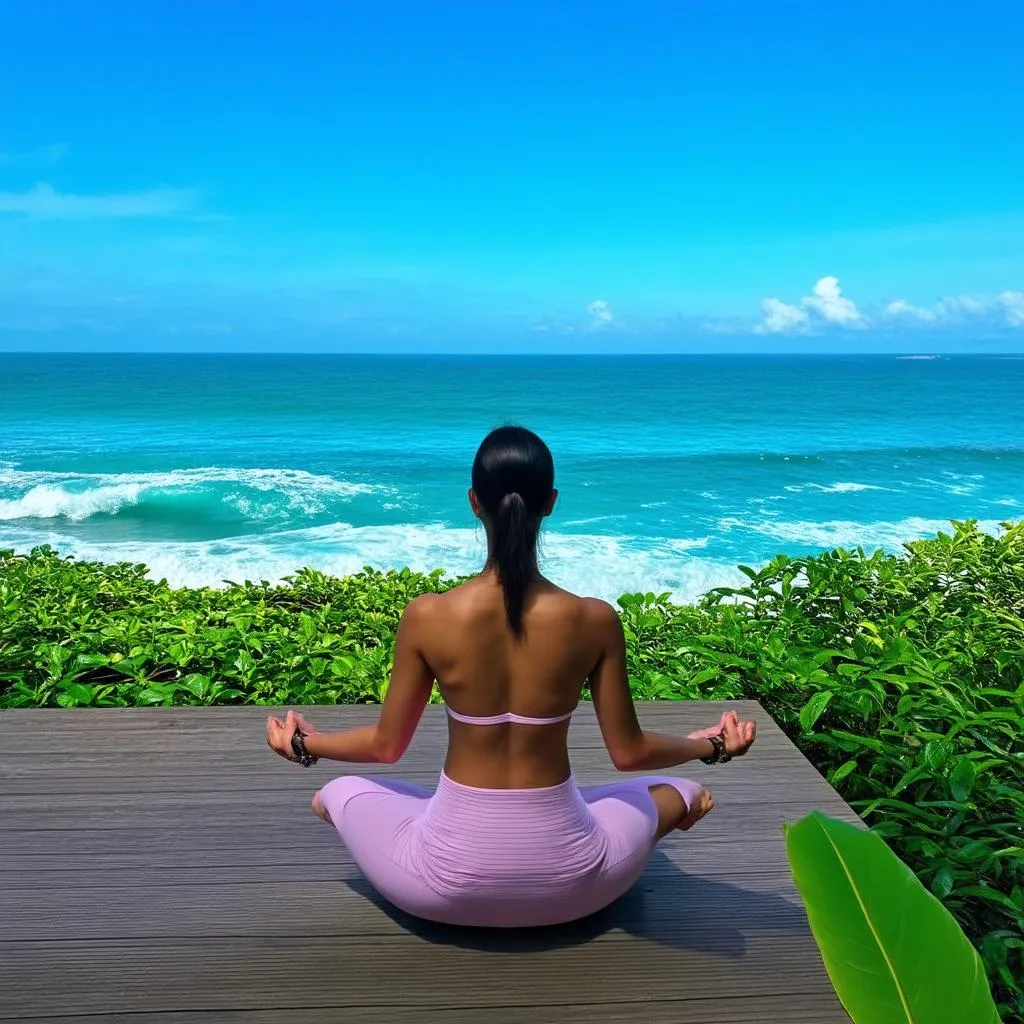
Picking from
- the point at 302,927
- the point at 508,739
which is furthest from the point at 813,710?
the point at 302,927

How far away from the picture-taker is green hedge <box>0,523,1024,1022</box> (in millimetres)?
3240

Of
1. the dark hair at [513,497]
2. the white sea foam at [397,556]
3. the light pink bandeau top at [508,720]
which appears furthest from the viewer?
the white sea foam at [397,556]

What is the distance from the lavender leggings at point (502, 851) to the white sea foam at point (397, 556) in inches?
346

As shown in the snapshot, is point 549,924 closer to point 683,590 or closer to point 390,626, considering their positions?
point 390,626

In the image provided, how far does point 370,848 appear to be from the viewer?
2369 mm

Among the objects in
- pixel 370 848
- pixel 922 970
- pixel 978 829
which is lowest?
pixel 978 829

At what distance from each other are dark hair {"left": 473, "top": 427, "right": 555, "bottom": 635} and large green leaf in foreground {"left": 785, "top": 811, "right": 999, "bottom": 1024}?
111cm

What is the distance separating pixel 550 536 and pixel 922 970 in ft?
48.5

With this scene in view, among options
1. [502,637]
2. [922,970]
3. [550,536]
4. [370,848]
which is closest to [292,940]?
[370,848]

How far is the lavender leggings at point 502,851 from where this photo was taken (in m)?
2.21

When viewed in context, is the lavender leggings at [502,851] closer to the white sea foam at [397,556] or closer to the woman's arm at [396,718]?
the woman's arm at [396,718]

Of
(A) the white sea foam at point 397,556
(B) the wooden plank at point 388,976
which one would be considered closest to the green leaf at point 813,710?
(B) the wooden plank at point 388,976

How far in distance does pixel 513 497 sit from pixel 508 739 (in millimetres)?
604

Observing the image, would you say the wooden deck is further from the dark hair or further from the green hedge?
the dark hair
